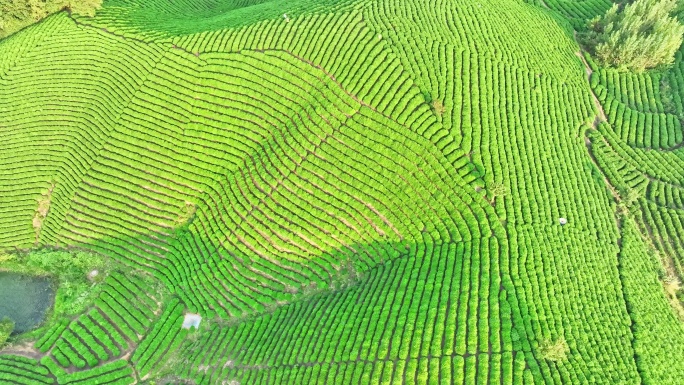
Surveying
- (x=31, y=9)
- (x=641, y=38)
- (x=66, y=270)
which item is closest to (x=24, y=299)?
(x=66, y=270)

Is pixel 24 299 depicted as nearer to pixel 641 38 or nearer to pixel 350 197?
pixel 350 197

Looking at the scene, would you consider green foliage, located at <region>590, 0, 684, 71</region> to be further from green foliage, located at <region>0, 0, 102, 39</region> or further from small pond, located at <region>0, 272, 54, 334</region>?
small pond, located at <region>0, 272, 54, 334</region>

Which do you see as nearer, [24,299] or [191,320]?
[191,320]

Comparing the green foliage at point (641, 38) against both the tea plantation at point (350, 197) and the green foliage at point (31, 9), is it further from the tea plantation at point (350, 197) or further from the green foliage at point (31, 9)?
the green foliage at point (31, 9)

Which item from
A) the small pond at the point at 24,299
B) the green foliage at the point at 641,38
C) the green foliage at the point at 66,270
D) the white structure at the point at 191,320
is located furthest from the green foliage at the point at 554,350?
the small pond at the point at 24,299

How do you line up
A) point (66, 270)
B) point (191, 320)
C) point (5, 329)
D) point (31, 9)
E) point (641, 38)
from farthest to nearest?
point (31, 9) → point (641, 38) → point (66, 270) → point (191, 320) → point (5, 329)

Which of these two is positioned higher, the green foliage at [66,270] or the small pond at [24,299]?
the green foliage at [66,270]

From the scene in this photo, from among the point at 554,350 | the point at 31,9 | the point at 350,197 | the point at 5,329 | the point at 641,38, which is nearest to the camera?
the point at 554,350
